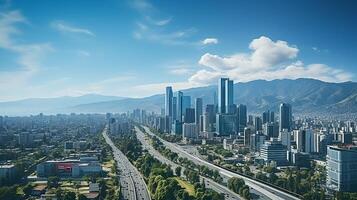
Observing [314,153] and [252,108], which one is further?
[252,108]

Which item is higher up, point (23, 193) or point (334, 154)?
point (334, 154)

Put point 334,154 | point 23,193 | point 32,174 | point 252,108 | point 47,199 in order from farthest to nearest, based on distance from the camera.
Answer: point 252,108 → point 32,174 → point 334,154 → point 23,193 → point 47,199

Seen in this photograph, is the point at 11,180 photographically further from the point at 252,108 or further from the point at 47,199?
the point at 252,108

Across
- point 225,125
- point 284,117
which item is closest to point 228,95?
point 225,125

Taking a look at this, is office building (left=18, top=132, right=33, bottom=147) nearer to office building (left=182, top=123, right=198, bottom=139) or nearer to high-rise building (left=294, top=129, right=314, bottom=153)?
office building (left=182, top=123, right=198, bottom=139)

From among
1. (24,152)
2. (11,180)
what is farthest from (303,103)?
(11,180)

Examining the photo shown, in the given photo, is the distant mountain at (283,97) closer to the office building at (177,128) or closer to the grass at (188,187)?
the office building at (177,128)
